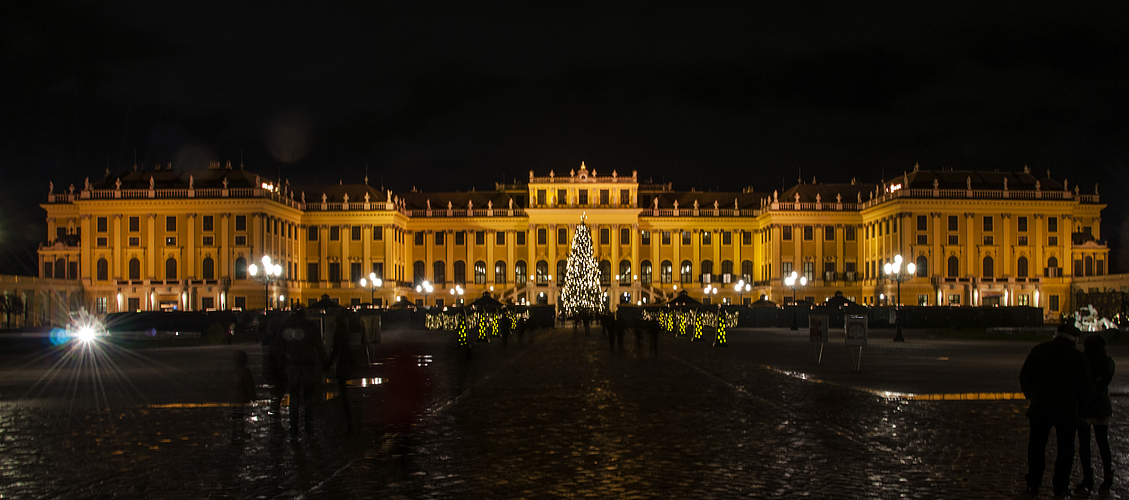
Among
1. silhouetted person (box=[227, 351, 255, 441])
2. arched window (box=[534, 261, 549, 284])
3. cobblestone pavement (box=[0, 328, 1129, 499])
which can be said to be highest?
arched window (box=[534, 261, 549, 284])

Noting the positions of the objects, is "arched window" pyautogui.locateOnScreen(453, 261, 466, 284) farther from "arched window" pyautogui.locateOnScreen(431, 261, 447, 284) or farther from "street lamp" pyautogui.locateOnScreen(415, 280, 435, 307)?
"street lamp" pyautogui.locateOnScreen(415, 280, 435, 307)

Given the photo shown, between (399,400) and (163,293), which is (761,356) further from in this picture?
(163,293)

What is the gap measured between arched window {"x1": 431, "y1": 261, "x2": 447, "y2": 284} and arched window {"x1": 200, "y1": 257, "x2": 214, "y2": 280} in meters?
24.7

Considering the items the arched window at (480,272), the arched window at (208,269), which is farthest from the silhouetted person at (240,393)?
the arched window at (480,272)

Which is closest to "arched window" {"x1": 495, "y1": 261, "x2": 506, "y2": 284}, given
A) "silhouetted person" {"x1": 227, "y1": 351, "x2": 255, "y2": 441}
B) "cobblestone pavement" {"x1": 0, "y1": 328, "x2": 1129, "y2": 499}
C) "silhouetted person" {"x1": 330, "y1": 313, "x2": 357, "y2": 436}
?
"cobblestone pavement" {"x1": 0, "y1": 328, "x2": 1129, "y2": 499}

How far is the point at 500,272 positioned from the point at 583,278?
1663 inches

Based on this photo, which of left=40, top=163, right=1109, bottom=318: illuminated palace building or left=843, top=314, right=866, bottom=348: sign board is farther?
left=40, top=163, right=1109, bottom=318: illuminated palace building

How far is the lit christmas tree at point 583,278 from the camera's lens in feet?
235

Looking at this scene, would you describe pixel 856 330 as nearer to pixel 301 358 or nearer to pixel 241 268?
pixel 301 358

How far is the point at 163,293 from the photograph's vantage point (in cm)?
9438

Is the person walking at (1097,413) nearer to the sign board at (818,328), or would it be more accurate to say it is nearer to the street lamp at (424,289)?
the sign board at (818,328)

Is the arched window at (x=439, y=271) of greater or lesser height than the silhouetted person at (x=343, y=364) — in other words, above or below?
above

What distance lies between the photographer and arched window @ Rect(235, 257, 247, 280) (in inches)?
3708

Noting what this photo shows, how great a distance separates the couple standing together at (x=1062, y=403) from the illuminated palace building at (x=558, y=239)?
285ft
